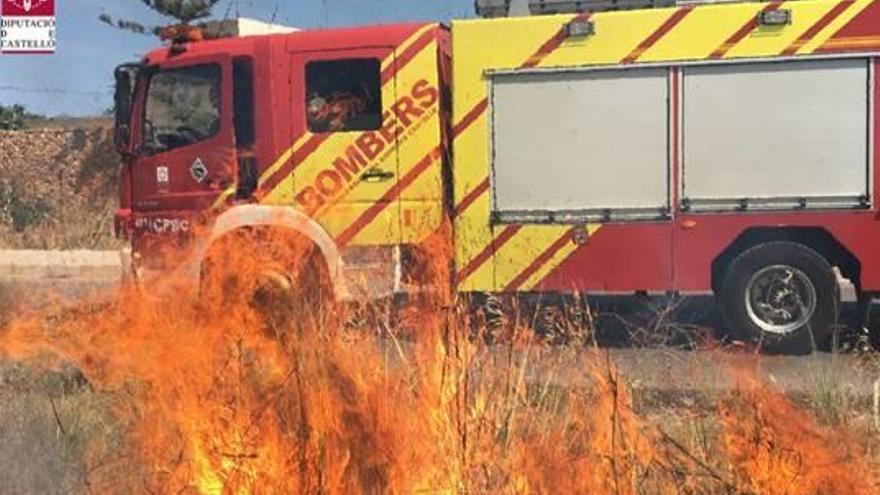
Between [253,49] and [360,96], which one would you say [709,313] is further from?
[253,49]

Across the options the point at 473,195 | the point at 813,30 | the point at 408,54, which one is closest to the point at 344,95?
the point at 408,54

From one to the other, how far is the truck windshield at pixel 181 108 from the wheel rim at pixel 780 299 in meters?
4.81

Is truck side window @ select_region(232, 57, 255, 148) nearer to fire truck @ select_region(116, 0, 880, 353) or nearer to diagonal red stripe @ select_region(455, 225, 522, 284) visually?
fire truck @ select_region(116, 0, 880, 353)

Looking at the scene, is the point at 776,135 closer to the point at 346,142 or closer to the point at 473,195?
the point at 473,195

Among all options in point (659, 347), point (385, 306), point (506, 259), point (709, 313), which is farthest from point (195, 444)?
point (709, 313)

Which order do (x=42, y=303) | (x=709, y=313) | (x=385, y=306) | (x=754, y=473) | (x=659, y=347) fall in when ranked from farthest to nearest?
(x=709, y=313) < (x=659, y=347) < (x=42, y=303) < (x=385, y=306) < (x=754, y=473)

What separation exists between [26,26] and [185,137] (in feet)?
29.3

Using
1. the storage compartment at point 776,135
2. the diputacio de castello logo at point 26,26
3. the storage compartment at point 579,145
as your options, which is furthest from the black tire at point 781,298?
the diputacio de castello logo at point 26,26

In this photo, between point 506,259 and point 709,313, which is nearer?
point 506,259

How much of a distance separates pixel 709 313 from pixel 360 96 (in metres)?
3.78

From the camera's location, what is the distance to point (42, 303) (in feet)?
16.8

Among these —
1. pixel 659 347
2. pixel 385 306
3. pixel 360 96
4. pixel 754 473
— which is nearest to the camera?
pixel 754 473

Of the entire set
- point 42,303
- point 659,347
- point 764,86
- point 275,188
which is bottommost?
point 659,347

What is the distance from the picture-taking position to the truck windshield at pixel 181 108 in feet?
29.0
